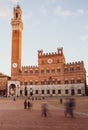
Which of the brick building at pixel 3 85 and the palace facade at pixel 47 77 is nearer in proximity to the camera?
the palace facade at pixel 47 77

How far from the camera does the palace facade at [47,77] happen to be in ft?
225

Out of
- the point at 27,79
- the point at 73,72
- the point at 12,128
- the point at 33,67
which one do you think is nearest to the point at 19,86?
the point at 27,79

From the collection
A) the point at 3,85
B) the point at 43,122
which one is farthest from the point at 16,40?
the point at 43,122

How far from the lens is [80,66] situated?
68.3m

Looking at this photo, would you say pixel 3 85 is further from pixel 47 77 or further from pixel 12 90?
pixel 47 77

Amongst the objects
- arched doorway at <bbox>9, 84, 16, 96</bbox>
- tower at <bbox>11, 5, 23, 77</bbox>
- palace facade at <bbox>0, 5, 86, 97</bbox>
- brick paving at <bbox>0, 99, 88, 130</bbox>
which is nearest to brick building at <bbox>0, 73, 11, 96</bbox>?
arched doorway at <bbox>9, 84, 16, 96</bbox>

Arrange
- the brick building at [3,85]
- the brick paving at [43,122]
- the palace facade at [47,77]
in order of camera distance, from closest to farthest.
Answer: the brick paving at [43,122] < the palace facade at [47,77] < the brick building at [3,85]

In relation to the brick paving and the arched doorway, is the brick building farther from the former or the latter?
the brick paving

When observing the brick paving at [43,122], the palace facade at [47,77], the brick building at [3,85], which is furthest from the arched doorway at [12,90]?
the brick paving at [43,122]

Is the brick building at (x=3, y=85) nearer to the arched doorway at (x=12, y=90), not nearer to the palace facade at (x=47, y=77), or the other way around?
the arched doorway at (x=12, y=90)

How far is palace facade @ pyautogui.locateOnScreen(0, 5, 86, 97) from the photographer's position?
68438 millimetres

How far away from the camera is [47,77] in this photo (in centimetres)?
7125

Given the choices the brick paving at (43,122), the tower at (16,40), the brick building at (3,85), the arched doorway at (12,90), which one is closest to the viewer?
the brick paving at (43,122)

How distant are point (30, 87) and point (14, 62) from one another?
1071cm
